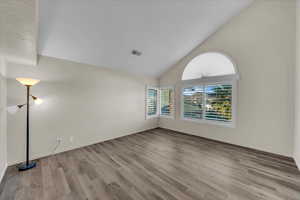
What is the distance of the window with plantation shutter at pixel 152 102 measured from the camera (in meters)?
4.79

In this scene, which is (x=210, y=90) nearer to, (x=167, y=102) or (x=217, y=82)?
(x=217, y=82)

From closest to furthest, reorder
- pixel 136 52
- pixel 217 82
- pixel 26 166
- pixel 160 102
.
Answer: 1. pixel 26 166
2. pixel 136 52
3. pixel 217 82
4. pixel 160 102

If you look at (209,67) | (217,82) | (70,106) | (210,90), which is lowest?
(70,106)

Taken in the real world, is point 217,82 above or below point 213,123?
above

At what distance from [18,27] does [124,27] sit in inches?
67.0

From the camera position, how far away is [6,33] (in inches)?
49.2

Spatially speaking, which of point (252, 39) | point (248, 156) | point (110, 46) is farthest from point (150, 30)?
point (248, 156)

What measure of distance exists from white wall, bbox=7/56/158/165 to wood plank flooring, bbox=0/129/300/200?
0.45 metres

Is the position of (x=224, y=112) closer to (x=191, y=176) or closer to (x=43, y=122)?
(x=191, y=176)

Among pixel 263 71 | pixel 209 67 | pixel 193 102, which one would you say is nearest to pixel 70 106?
pixel 193 102

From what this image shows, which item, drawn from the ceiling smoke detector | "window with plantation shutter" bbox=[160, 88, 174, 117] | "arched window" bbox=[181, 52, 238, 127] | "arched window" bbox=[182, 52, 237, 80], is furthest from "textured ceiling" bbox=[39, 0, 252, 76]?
"window with plantation shutter" bbox=[160, 88, 174, 117]

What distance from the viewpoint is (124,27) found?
7.89ft

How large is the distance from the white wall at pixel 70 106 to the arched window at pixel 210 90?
2168 millimetres

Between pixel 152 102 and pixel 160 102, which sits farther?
pixel 160 102
